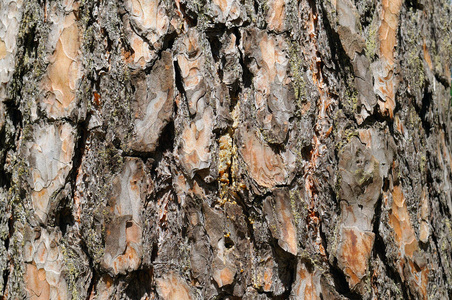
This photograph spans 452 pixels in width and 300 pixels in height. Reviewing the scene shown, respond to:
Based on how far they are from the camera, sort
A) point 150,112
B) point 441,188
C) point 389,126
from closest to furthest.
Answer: point 150,112 < point 389,126 < point 441,188

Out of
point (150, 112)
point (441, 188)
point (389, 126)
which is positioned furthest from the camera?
point (441, 188)

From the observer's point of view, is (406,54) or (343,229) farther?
(406,54)

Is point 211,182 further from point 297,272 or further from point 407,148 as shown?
point 407,148

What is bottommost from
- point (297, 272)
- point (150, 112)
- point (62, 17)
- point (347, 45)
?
point (297, 272)

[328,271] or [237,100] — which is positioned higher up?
[237,100]

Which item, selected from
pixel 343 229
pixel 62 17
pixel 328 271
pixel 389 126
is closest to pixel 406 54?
pixel 389 126

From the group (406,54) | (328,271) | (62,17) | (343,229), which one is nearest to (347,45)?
(406,54)
